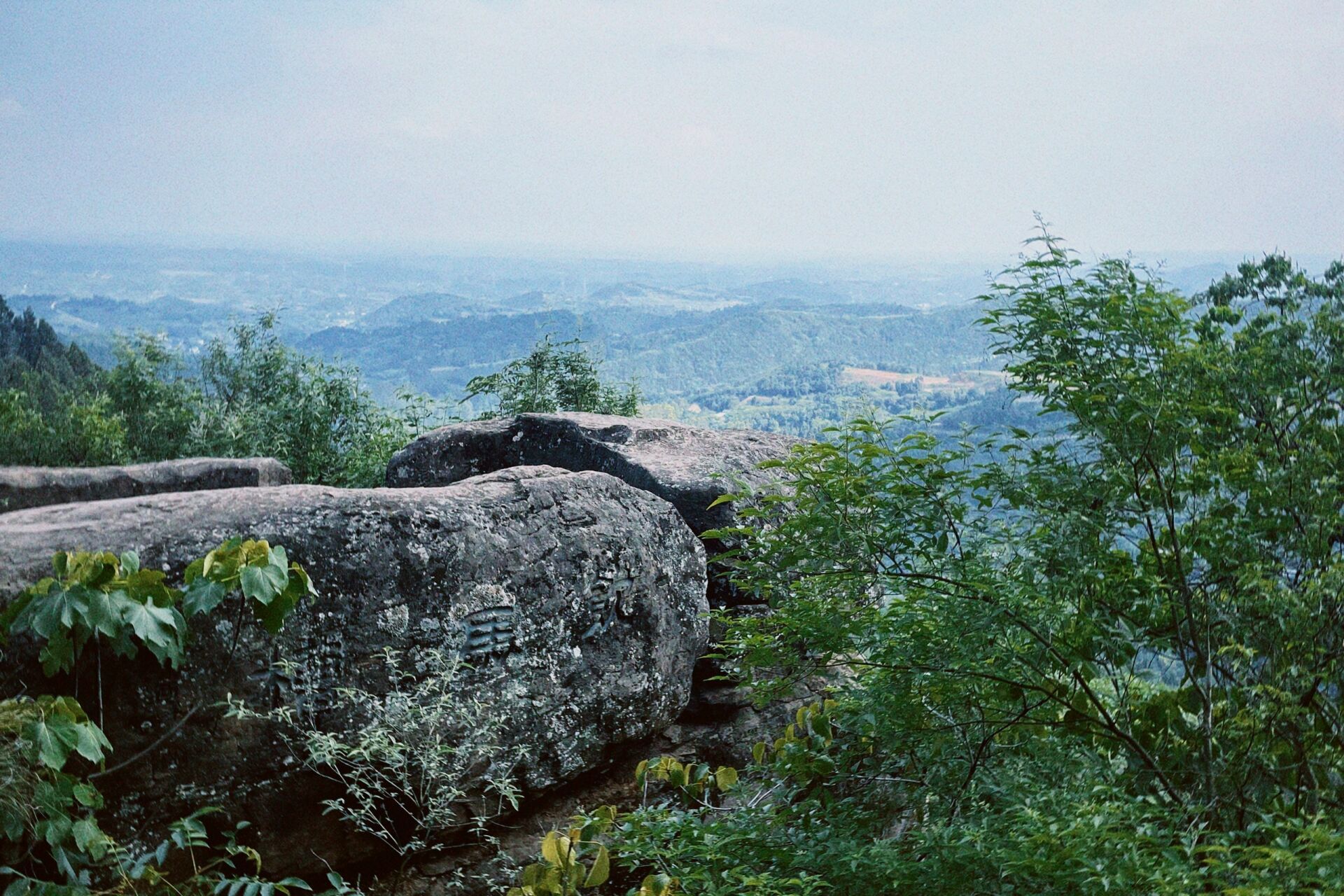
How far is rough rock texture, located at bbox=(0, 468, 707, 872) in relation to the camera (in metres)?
3.97

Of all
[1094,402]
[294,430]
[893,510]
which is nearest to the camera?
[1094,402]

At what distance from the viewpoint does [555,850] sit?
355cm

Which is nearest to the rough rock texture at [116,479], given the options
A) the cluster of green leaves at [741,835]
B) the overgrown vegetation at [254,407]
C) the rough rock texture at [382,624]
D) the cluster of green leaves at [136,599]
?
the overgrown vegetation at [254,407]

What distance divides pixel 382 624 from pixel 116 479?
169 inches

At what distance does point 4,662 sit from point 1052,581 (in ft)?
13.2

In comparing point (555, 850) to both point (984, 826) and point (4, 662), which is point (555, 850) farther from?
point (4, 662)

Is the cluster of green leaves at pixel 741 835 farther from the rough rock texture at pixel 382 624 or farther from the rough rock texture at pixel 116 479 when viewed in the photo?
the rough rock texture at pixel 116 479

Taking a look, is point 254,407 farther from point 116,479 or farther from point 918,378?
point 918,378

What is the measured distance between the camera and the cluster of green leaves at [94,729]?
351 cm

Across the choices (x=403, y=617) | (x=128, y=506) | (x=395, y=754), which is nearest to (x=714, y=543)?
Answer: (x=403, y=617)

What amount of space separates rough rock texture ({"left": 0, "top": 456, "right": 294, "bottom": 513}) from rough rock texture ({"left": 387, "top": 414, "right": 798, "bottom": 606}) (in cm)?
124

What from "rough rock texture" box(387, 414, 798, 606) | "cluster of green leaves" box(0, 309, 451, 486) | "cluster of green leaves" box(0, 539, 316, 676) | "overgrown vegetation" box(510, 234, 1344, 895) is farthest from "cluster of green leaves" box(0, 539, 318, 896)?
"cluster of green leaves" box(0, 309, 451, 486)

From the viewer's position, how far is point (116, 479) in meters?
7.38

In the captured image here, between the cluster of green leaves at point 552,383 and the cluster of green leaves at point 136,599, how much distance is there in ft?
24.2
